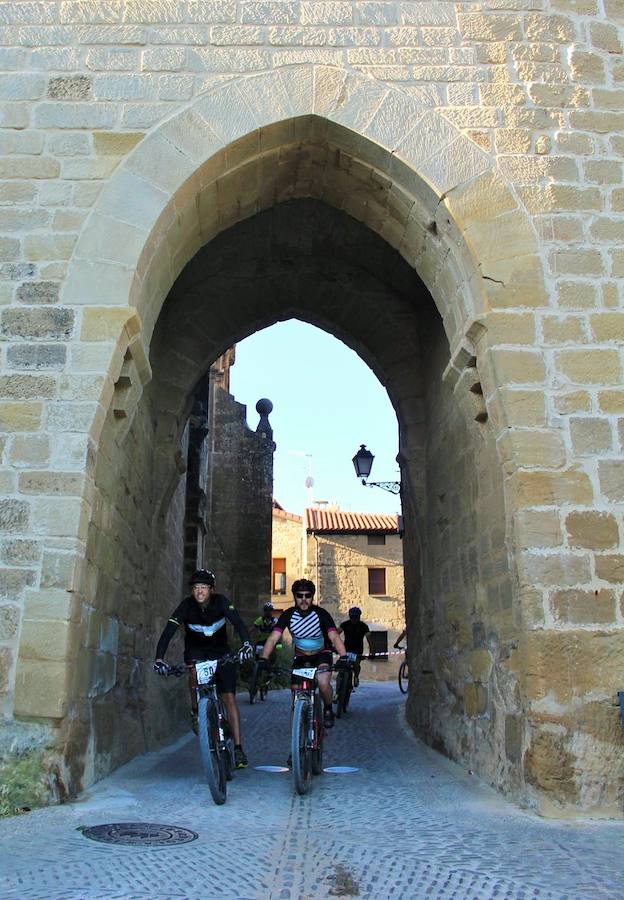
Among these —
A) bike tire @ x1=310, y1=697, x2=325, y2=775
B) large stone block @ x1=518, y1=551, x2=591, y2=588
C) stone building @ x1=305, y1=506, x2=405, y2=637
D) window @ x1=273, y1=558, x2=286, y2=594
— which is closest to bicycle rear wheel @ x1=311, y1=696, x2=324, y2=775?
bike tire @ x1=310, y1=697, x2=325, y2=775

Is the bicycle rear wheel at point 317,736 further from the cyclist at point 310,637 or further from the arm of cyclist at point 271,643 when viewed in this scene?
the arm of cyclist at point 271,643

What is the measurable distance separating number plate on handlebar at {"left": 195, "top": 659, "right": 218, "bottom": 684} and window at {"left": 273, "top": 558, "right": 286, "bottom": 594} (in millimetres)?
27773

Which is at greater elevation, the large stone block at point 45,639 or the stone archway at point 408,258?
the stone archway at point 408,258

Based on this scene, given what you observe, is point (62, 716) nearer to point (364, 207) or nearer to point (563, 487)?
point (563, 487)

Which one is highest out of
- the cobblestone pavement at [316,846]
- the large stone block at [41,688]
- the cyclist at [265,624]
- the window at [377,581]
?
the window at [377,581]

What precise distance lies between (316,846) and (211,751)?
1.04m

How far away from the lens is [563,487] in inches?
177

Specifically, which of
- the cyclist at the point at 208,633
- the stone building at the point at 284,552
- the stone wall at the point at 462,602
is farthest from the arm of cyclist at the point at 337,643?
the stone building at the point at 284,552

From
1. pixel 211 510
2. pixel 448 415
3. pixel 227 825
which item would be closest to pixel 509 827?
pixel 227 825

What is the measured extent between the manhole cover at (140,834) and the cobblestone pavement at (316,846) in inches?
2.9

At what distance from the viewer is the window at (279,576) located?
106 feet

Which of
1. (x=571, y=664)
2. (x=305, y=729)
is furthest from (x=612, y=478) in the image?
(x=305, y=729)

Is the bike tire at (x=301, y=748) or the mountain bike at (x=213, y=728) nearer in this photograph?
the mountain bike at (x=213, y=728)

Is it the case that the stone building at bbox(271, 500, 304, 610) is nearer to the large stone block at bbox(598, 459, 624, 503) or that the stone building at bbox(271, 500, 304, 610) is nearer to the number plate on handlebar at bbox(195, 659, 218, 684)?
the number plate on handlebar at bbox(195, 659, 218, 684)
